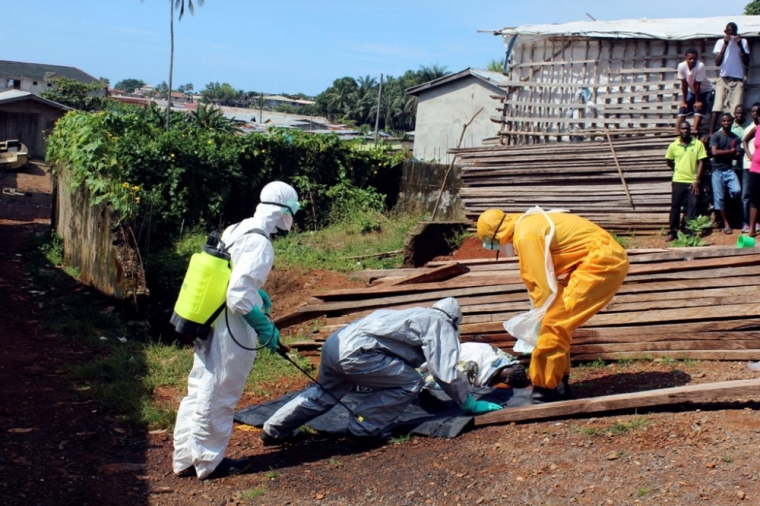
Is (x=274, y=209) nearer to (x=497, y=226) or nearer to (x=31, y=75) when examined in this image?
(x=497, y=226)

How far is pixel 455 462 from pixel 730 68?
8204mm

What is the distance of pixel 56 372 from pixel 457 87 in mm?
27509

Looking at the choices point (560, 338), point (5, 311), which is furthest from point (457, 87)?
point (560, 338)

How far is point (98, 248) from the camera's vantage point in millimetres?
10703

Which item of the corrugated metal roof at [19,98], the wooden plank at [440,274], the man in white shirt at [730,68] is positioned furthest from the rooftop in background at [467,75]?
the wooden plank at [440,274]

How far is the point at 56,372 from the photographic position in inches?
303

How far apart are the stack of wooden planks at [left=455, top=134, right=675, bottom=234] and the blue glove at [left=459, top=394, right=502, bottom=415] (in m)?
6.50

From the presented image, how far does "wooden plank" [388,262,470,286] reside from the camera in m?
8.44

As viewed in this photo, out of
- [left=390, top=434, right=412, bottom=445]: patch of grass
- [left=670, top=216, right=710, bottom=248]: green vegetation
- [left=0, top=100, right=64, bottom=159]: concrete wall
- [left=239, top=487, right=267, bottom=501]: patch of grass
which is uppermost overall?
[left=0, top=100, right=64, bottom=159]: concrete wall

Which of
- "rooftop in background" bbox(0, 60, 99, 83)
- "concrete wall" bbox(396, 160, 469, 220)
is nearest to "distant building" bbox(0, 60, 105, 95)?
"rooftop in background" bbox(0, 60, 99, 83)

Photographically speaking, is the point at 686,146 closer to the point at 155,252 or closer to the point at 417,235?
the point at 417,235

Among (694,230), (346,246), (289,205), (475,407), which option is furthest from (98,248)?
(694,230)

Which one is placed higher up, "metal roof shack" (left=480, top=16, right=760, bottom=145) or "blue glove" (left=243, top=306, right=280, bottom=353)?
"metal roof shack" (left=480, top=16, right=760, bottom=145)

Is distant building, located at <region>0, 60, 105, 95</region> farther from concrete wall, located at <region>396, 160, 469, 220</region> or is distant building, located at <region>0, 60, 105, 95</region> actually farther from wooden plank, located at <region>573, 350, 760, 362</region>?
wooden plank, located at <region>573, 350, 760, 362</region>
